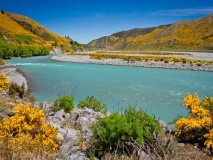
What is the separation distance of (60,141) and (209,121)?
4.87 metres

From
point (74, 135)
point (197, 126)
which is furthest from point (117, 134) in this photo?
point (197, 126)

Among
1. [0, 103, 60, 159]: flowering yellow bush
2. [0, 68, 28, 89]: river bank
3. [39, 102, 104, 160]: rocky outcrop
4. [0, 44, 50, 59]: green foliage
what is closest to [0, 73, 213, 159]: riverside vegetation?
[0, 103, 60, 159]: flowering yellow bush

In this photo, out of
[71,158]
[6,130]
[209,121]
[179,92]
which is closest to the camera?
[71,158]

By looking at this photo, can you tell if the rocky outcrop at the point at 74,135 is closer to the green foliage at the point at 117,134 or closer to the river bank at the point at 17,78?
the green foliage at the point at 117,134

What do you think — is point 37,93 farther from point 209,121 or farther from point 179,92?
point 209,121

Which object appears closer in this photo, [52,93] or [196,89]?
[52,93]

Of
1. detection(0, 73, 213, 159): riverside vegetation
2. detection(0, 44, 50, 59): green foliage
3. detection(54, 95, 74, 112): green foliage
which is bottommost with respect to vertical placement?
detection(0, 44, 50, 59): green foliage

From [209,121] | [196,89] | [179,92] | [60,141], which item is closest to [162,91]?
[179,92]

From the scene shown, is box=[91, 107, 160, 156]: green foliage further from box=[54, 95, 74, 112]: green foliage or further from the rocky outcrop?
box=[54, 95, 74, 112]: green foliage

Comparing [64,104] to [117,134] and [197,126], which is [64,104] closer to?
[117,134]

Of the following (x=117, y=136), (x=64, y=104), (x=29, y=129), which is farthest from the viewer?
(x=64, y=104)

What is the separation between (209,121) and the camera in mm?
8484

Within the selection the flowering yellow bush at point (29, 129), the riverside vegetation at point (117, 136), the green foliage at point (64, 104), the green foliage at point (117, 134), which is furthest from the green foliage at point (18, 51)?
the green foliage at point (117, 134)

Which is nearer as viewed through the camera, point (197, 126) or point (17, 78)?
point (197, 126)
